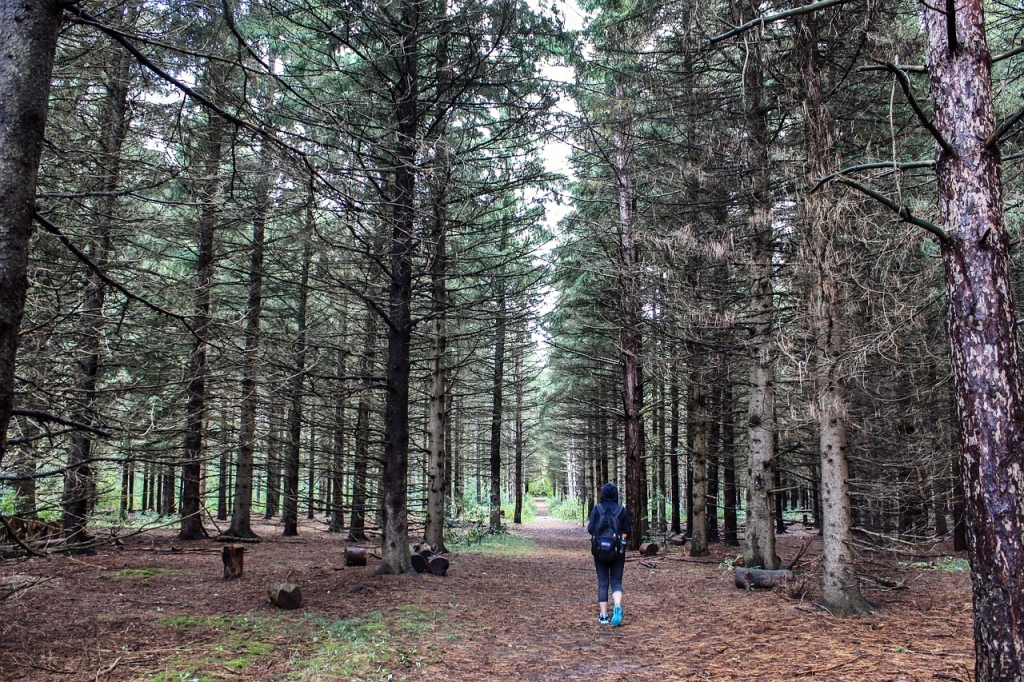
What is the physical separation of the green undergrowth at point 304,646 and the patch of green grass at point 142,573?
2919mm

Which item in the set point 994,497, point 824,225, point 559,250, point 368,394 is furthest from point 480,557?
point 994,497

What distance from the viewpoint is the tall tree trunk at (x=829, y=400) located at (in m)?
7.67

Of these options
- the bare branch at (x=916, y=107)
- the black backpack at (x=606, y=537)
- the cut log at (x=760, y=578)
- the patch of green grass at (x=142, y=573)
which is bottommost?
the cut log at (x=760, y=578)

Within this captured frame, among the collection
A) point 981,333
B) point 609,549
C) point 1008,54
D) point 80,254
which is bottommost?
point 609,549

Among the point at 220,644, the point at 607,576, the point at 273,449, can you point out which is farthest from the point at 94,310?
the point at 273,449

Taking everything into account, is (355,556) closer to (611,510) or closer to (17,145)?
(611,510)

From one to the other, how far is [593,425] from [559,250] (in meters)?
12.6

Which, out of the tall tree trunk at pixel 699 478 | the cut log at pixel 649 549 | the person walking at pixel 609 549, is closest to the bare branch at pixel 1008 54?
the person walking at pixel 609 549

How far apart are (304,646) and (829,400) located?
6855mm

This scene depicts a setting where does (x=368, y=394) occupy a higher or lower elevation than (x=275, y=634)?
higher

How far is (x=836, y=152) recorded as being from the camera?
7898 millimetres

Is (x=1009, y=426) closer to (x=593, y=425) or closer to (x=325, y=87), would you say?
(x=325, y=87)

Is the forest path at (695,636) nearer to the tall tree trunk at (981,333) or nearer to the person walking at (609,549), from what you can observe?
the person walking at (609,549)

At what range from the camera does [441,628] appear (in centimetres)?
722
